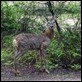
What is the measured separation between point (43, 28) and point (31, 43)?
1.75 meters

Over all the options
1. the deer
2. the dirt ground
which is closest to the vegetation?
the dirt ground

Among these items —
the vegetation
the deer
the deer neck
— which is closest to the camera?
the deer

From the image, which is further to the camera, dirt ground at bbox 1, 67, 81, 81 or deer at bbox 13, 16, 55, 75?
deer at bbox 13, 16, 55, 75

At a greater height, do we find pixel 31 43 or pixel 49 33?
pixel 49 33

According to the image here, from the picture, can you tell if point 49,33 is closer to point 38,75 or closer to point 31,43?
point 31,43

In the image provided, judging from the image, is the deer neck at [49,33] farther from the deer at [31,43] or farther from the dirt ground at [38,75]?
the dirt ground at [38,75]

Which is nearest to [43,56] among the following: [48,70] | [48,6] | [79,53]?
[48,70]

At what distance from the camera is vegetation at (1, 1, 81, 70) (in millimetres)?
11617

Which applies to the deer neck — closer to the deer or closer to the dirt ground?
the deer

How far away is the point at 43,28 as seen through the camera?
12.5 m

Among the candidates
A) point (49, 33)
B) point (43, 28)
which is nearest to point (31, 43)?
point (49, 33)

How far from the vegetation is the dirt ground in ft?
0.82

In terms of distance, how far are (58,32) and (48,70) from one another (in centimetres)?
174

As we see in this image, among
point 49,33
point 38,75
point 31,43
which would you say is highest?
point 49,33
